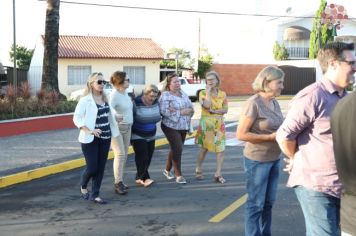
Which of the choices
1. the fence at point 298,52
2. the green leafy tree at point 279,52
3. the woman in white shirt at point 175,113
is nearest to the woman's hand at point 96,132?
the woman in white shirt at point 175,113

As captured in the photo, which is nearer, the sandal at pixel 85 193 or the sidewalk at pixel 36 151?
the sandal at pixel 85 193

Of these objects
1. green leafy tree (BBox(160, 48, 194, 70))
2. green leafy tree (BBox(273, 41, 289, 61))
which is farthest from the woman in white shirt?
green leafy tree (BBox(273, 41, 289, 61))

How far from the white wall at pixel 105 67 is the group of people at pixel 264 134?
1062 inches

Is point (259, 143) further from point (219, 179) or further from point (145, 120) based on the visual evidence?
point (219, 179)

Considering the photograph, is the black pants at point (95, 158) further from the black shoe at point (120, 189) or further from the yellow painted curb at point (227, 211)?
the yellow painted curb at point (227, 211)

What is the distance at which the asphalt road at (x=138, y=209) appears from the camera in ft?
18.3

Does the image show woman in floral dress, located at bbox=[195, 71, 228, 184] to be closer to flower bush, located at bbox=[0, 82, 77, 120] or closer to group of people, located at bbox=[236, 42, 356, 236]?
group of people, located at bbox=[236, 42, 356, 236]

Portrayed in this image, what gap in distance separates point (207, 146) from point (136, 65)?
2906 cm

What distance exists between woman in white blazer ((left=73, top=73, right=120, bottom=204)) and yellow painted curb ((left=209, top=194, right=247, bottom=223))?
1.63 meters

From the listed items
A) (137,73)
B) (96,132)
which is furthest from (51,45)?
→ (137,73)

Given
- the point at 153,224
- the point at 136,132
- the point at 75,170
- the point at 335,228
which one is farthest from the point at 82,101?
the point at 335,228

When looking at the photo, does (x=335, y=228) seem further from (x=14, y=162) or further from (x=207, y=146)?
(x=14, y=162)

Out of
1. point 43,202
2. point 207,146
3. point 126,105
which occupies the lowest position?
point 43,202

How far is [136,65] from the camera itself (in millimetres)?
36500
